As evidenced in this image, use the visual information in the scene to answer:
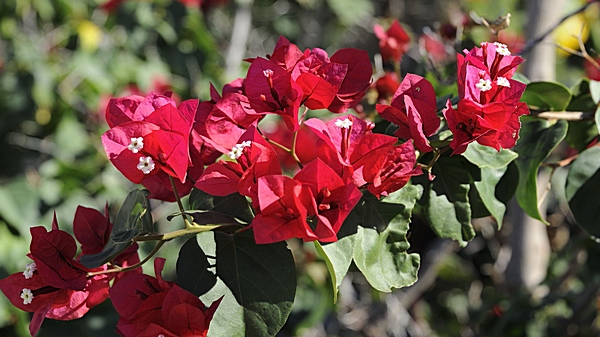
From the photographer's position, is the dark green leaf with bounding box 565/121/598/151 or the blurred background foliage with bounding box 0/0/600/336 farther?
the blurred background foliage with bounding box 0/0/600/336

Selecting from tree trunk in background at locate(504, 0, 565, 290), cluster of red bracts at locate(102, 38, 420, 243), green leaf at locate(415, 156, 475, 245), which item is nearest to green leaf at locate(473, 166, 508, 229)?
green leaf at locate(415, 156, 475, 245)

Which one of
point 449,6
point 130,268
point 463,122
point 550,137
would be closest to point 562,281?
point 550,137

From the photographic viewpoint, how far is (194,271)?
47cm

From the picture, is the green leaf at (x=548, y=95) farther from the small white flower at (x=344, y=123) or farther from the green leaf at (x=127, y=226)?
the green leaf at (x=127, y=226)

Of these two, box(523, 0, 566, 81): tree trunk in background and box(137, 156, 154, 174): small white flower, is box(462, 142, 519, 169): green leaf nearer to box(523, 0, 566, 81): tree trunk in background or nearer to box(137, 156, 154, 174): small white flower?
box(137, 156, 154, 174): small white flower

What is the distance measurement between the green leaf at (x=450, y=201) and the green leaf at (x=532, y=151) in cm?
9

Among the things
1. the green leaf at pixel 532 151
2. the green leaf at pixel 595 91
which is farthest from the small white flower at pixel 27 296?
the green leaf at pixel 595 91

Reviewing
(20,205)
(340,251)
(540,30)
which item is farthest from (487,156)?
(20,205)

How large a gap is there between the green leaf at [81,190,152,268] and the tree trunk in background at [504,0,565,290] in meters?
0.78

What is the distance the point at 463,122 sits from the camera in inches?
18.5

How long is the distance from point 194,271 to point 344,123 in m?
0.17

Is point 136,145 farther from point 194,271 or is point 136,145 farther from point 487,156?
point 487,156

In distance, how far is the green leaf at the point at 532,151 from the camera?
0.57 m

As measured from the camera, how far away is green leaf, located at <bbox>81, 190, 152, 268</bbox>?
0.43 metres
